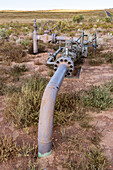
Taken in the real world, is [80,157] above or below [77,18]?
below

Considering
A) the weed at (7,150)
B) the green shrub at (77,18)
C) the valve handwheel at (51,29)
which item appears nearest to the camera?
the weed at (7,150)

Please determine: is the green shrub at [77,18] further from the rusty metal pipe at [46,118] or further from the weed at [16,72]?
the rusty metal pipe at [46,118]

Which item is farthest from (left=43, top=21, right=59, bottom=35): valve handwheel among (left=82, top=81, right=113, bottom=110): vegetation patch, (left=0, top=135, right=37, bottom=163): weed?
(left=0, top=135, right=37, bottom=163): weed

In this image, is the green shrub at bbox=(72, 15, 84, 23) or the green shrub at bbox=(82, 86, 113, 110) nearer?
the green shrub at bbox=(82, 86, 113, 110)

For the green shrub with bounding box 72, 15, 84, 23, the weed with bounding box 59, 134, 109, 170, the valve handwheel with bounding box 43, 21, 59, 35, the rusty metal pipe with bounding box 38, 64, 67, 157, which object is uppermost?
the green shrub with bounding box 72, 15, 84, 23

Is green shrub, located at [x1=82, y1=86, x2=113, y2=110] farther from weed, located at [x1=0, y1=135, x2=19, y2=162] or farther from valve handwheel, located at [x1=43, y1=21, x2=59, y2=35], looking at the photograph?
valve handwheel, located at [x1=43, y1=21, x2=59, y2=35]

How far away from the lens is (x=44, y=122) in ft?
7.88

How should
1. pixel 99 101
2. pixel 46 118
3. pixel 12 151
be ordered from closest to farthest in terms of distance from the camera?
pixel 46 118 < pixel 12 151 < pixel 99 101

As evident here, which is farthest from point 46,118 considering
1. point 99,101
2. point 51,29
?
point 51,29

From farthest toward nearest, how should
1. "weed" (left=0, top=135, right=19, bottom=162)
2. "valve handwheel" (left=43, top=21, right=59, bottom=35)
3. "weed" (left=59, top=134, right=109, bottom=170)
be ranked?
"valve handwheel" (left=43, top=21, right=59, bottom=35) → "weed" (left=0, top=135, right=19, bottom=162) → "weed" (left=59, top=134, right=109, bottom=170)

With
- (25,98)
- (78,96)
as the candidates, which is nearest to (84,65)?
(78,96)

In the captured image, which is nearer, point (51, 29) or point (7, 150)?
point (7, 150)

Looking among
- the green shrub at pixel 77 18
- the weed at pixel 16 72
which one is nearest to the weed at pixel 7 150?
the weed at pixel 16 72

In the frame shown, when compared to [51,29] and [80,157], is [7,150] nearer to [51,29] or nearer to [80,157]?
[80,157]
